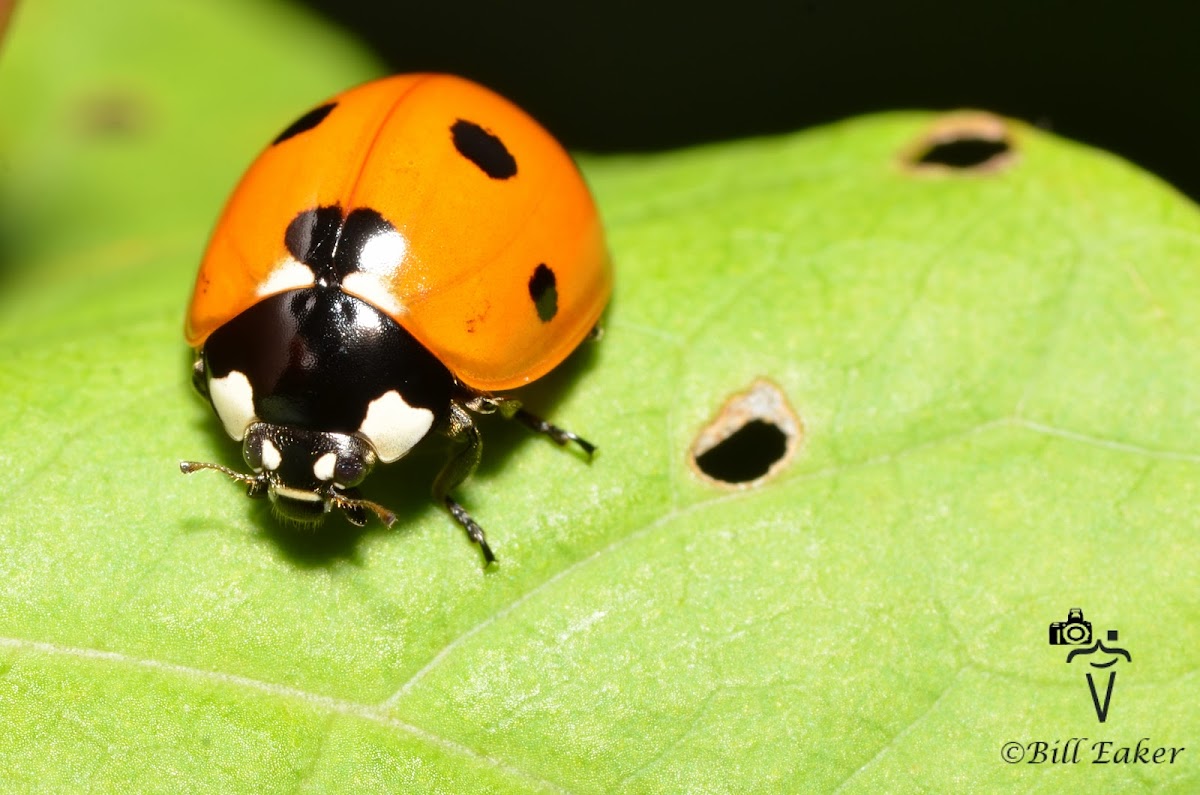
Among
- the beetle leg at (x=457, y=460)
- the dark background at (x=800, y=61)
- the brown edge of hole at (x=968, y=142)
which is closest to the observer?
the beetle leg at (x=457, y=460)

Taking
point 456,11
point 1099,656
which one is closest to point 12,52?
point 456,11

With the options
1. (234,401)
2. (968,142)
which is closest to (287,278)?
(234,401)

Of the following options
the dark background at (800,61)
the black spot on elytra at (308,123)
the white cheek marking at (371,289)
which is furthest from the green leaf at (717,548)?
the dark background at (800,61)

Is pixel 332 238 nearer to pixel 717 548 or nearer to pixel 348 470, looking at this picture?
pixel 348 470

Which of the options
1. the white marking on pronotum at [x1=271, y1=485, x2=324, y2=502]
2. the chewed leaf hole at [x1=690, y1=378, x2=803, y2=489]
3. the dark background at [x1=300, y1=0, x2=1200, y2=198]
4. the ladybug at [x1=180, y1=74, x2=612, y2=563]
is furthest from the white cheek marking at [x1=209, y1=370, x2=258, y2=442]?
the dark background at [x1=300, y1=0, x2=1200, y2=198]

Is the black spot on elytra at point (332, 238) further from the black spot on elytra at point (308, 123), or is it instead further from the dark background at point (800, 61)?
the dark background at point (800, 61)

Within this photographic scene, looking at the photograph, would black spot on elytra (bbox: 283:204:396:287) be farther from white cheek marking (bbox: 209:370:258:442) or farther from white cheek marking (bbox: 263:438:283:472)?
white cheek marking (bbox: 263:438:283:472)

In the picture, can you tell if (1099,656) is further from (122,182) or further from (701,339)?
(122,182)
